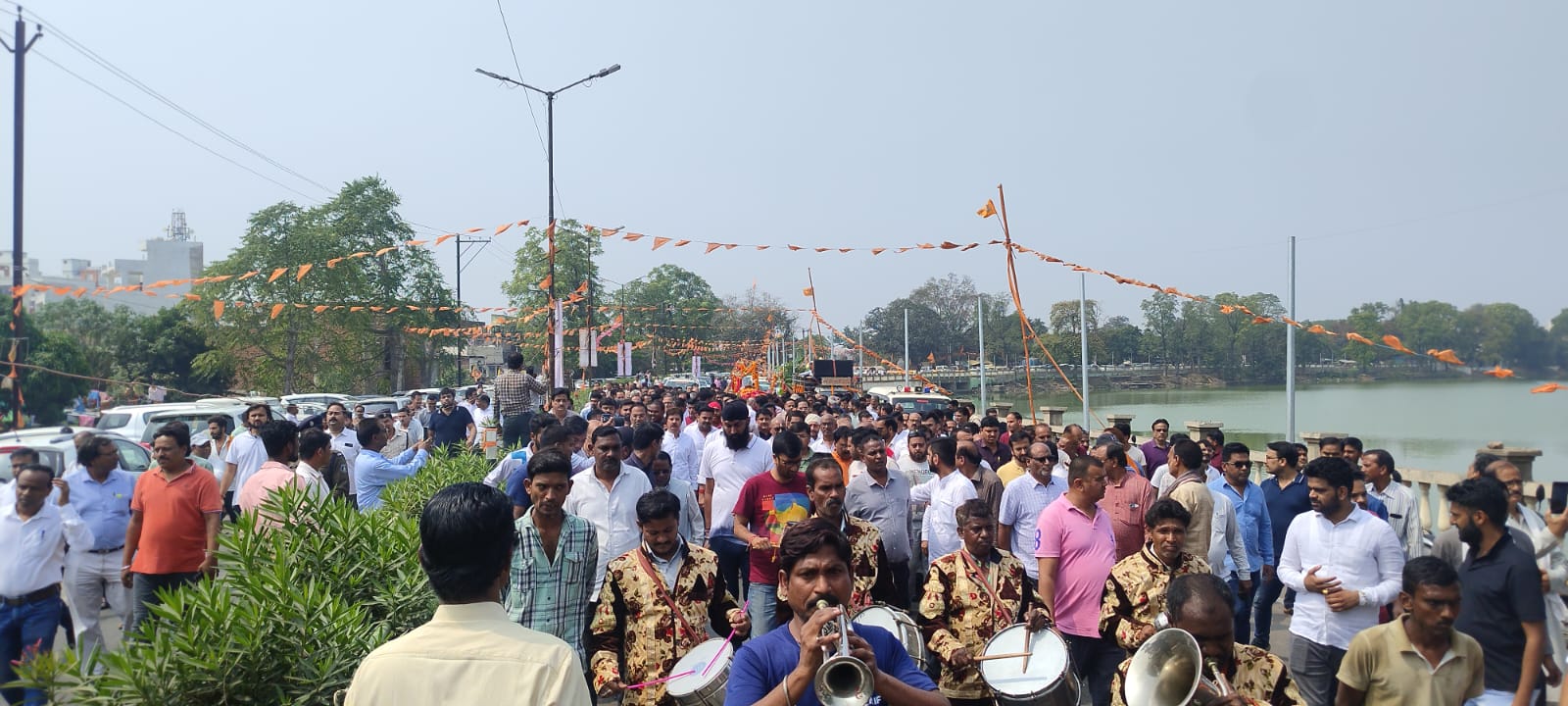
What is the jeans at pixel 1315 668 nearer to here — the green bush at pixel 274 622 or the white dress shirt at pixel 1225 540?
the white dress shirt at pixel 1225 540

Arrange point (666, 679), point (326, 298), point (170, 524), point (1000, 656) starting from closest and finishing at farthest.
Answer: point (666, 679), point (1000, 656), point (170, 524), point (326, 298)

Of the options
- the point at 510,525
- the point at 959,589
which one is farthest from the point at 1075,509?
the point at 510,525

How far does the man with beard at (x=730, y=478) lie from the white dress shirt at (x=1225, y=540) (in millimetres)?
3332

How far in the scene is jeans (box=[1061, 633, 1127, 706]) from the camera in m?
5.34

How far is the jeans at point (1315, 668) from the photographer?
5.34m

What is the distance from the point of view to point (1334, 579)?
5312mm

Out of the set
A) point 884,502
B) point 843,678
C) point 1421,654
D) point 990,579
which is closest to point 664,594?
point 990,579

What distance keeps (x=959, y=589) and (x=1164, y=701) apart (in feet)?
5.37

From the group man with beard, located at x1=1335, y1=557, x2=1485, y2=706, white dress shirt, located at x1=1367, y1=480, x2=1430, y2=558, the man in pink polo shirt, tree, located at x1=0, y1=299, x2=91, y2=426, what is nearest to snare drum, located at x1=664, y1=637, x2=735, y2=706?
the man in pink polo shirt

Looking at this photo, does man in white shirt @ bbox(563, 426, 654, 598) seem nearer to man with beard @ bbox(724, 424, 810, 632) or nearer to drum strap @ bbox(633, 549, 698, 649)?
man with beard @ bbox(724, 424, 810, 632)

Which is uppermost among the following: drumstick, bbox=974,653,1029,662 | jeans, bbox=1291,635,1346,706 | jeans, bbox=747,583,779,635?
drumstick, bbox=974,653,1029,662

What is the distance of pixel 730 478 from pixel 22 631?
4.72m

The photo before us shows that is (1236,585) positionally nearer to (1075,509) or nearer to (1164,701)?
(1075,509)

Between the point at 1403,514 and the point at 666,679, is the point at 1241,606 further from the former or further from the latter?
the point at 666,679
